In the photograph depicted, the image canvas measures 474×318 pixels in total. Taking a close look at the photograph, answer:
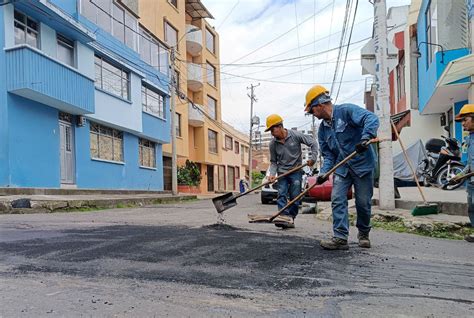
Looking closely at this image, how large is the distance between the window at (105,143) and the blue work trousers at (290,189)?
11258 mm

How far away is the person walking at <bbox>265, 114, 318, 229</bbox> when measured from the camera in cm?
604

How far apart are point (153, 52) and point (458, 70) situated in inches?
638

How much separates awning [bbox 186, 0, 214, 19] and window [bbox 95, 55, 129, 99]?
51.3ft

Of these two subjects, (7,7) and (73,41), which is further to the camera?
(73,41)

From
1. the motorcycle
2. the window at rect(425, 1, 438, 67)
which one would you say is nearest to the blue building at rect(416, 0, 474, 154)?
the window at rect(425, 1, 438, 67)

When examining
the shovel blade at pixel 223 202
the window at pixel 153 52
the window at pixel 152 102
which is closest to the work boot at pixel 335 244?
the shovel blade at pixel 223 202

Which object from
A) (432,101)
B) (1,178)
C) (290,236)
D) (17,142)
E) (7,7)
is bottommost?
(290,236)

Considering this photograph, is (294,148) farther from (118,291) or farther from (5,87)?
(5,87)

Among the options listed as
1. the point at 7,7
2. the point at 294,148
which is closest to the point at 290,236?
the point at 294,148

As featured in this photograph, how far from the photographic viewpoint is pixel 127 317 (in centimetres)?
229

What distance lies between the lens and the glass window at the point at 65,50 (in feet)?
44.5

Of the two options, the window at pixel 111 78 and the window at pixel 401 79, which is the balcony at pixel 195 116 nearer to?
the window at pixel 111 78

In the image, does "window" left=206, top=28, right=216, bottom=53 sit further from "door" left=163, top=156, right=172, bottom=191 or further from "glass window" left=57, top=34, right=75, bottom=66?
"glass window" left=57, top=34, right=75, bottom=66

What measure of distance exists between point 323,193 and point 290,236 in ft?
26.5
